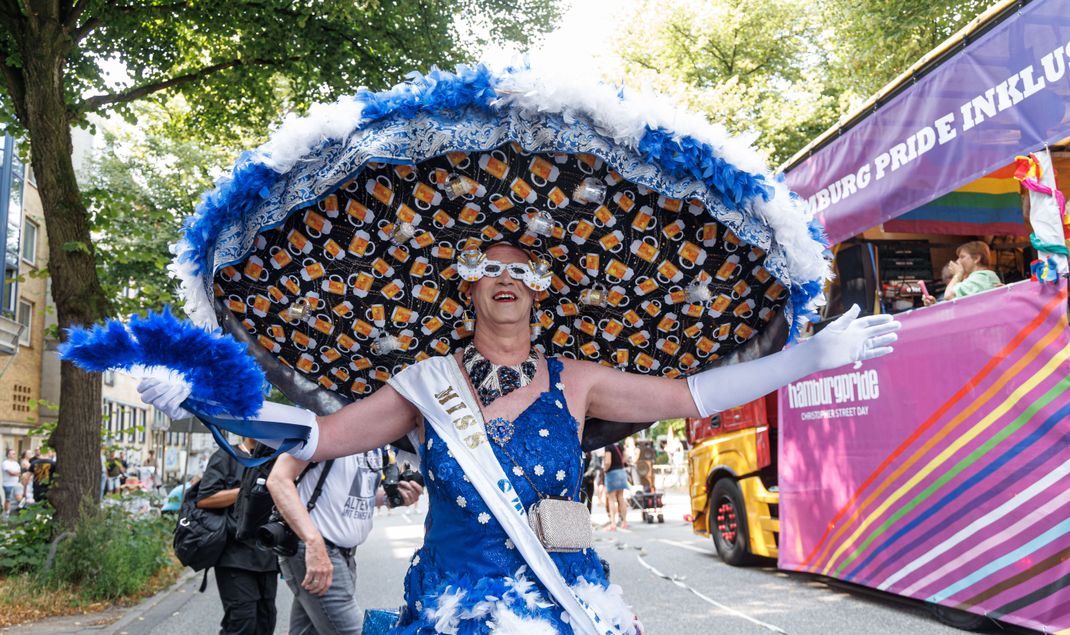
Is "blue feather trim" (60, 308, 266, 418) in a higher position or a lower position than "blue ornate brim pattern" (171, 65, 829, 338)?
lower

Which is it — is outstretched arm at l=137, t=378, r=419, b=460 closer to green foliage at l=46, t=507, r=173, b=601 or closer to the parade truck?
the parade truck

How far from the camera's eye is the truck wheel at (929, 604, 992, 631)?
7.10 meters

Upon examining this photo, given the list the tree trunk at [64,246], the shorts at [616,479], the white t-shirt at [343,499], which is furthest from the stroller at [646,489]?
the white t-shirt at [343,499]

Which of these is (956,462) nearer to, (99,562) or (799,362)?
(799,362)

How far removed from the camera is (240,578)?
531 cm

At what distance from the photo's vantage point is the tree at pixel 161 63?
1035 cm

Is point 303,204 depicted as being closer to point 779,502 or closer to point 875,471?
point 875,471

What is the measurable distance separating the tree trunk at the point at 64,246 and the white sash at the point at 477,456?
845 cm

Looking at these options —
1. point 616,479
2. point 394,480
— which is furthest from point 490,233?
point 616,479

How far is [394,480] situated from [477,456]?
8.78ft

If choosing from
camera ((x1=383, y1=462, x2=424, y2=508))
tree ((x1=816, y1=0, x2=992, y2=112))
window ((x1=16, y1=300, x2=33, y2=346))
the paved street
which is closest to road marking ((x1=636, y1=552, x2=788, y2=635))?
the paved street

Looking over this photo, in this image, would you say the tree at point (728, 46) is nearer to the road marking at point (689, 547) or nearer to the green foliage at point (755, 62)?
the green foliage at point (755, 62)

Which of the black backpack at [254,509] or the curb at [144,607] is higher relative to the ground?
the black backpack at [254,509]

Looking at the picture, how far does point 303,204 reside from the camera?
2.64m
